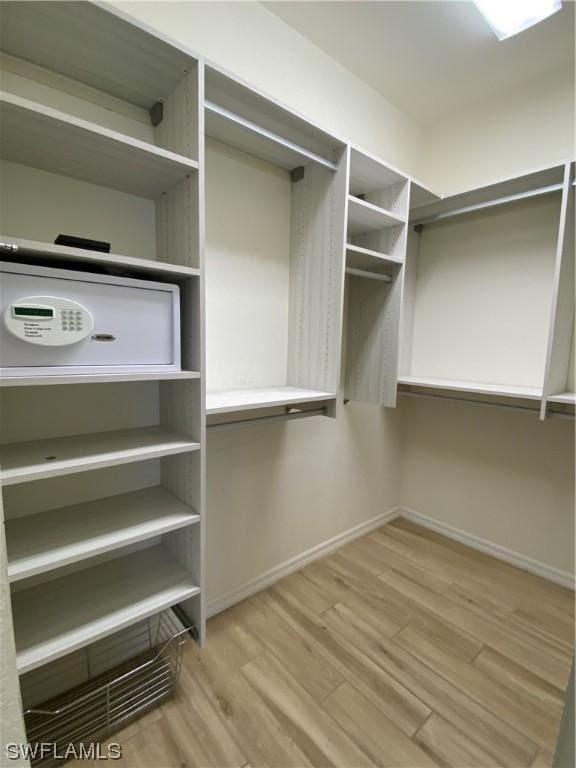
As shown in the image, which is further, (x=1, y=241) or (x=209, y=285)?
(x=209, y=285)

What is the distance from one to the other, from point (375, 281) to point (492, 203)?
777mm

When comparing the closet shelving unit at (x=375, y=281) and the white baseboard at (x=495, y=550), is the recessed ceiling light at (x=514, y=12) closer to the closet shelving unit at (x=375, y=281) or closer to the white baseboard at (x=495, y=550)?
the closet shelving unit at (x=375, y=281)

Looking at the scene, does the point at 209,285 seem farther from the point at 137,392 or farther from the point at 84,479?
the point at 84,479

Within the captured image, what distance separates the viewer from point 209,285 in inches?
61.5

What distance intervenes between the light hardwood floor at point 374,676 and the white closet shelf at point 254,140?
2.12 meters

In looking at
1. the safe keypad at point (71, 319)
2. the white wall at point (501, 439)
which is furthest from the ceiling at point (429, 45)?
the safe keypad at point (71, 319)

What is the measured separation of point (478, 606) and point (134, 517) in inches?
71.9

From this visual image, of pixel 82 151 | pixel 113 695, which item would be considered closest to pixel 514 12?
pixel 82 151

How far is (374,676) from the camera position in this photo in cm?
144

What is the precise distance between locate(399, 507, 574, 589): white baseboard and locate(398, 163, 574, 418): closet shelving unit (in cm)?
98

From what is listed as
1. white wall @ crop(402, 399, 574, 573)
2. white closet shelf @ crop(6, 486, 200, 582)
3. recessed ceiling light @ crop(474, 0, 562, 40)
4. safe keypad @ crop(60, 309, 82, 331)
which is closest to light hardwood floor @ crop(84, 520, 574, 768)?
white wall @ crop(402, 399, 574, 573)

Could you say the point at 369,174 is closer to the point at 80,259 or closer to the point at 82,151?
the point at 82,151

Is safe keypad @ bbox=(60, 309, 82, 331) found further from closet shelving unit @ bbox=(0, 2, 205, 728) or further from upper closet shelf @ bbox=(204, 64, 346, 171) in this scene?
upper closet shelf @ bbox=(204, 64, 346, 171)

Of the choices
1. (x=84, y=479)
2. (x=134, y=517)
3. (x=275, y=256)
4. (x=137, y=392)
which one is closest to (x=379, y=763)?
(x=134, y=517)
